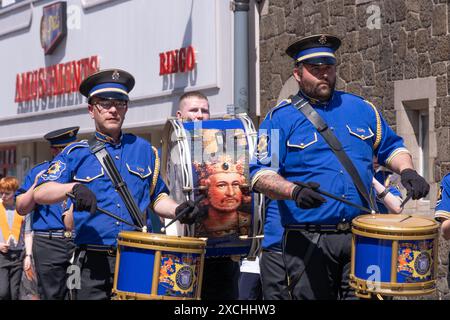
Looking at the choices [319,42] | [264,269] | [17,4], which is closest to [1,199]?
[264,269]

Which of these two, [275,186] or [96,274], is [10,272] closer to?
[96,274]

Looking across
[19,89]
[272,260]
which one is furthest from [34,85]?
[272,260]

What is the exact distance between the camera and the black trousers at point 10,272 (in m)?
13.2

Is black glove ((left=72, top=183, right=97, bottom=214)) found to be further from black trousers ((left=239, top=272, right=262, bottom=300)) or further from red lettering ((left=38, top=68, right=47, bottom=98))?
red lettering ((left=38, top=68, right=47, bottom=98))

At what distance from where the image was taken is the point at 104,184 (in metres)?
7.42

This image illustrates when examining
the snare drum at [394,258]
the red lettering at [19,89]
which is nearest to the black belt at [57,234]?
the snare drum at [394,258]

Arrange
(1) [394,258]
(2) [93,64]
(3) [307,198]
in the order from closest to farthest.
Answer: (1) [394,258] → (3) [307,198] → (2) [93,64]

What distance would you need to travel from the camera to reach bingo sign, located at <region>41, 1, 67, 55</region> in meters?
22.7

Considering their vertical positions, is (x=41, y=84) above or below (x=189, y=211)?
above

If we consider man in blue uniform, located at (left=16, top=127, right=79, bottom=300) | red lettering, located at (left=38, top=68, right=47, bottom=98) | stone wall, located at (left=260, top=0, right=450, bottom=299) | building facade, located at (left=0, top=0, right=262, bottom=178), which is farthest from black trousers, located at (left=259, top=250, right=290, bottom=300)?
red lettering, located at (left=38, top=68, right=47, bottom=98)

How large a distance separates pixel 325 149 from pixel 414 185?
61 cm

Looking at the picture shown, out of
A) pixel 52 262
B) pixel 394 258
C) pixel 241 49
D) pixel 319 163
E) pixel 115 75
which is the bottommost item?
pixel 52 262

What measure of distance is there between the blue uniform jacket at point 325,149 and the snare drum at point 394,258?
1.72ft

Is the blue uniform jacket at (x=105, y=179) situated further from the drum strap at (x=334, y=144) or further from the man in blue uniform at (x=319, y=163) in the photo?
the drum strap at (x=334, y=144)
